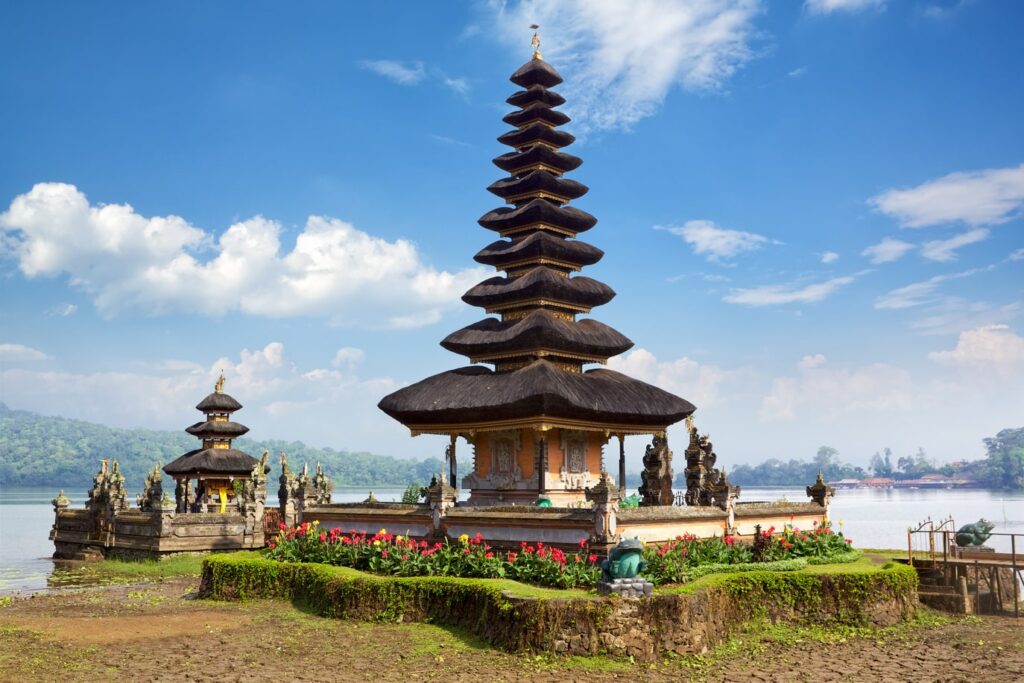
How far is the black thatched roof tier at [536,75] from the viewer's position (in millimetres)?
38438

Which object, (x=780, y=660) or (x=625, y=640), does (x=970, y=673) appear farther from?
(x=625, y=640)

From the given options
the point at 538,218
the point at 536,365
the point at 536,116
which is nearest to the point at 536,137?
the point at 536,116

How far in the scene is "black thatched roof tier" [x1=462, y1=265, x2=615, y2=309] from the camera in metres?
34.0

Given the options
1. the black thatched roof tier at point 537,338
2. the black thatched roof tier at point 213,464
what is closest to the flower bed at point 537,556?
the black thatched roof tier at point 537,338

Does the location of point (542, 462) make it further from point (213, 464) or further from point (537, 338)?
point (213, 464)

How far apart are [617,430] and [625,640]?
1547 centimetres

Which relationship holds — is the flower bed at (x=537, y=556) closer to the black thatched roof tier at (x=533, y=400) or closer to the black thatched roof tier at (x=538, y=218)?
the black thatched roof tier at (x=533, y=400)

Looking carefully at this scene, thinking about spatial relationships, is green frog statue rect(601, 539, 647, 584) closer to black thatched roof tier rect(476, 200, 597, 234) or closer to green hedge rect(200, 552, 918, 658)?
green hedge rect(200, 552, 918, 658)

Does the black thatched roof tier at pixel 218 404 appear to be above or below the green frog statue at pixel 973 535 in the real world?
above

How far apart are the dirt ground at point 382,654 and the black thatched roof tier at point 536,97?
2395 centimetres

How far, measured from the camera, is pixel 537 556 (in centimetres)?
2069

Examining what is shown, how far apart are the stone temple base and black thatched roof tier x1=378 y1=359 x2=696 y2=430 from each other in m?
11.2

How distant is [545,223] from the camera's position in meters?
36.2

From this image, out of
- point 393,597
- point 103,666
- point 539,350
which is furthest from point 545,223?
point 103,666
